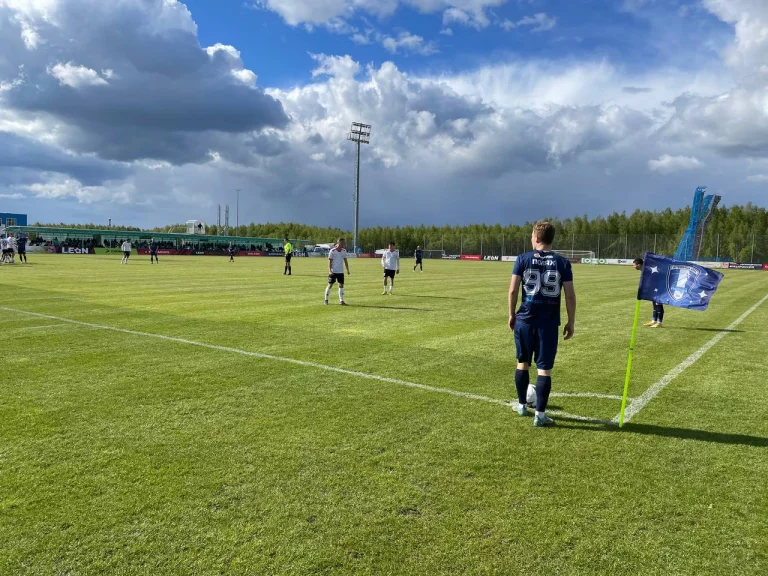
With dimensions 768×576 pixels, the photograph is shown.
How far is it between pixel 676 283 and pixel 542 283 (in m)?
1.75

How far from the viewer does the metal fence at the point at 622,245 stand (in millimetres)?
71938

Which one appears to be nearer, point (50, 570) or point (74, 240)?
point (50, 570)

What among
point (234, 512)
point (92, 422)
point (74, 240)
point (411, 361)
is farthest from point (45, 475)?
point (74, 240)

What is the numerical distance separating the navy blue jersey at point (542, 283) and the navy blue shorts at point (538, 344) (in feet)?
0.23

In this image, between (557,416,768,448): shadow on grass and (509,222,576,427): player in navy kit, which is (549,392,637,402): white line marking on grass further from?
(509,222,576,427): player in navy kit

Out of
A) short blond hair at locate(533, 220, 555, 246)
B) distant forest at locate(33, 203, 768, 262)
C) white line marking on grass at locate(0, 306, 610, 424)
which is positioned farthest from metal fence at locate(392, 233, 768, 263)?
short blond hair at locate(533, 220, 555, 246)

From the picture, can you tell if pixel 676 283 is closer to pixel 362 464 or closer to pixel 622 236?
pixel 362 464

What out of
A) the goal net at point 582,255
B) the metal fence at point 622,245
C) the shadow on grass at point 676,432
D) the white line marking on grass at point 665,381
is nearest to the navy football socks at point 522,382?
the shadow on grass at point 676,432

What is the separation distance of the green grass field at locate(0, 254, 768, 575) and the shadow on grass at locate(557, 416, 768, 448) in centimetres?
3

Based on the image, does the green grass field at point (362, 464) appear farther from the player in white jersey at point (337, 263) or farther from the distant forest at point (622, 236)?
the distant forest at point (622, 236)

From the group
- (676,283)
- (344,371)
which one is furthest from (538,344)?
(344,371)

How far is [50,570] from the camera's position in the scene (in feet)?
9.34

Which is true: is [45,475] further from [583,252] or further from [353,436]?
[583,252]

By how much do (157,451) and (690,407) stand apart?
5.72 m
